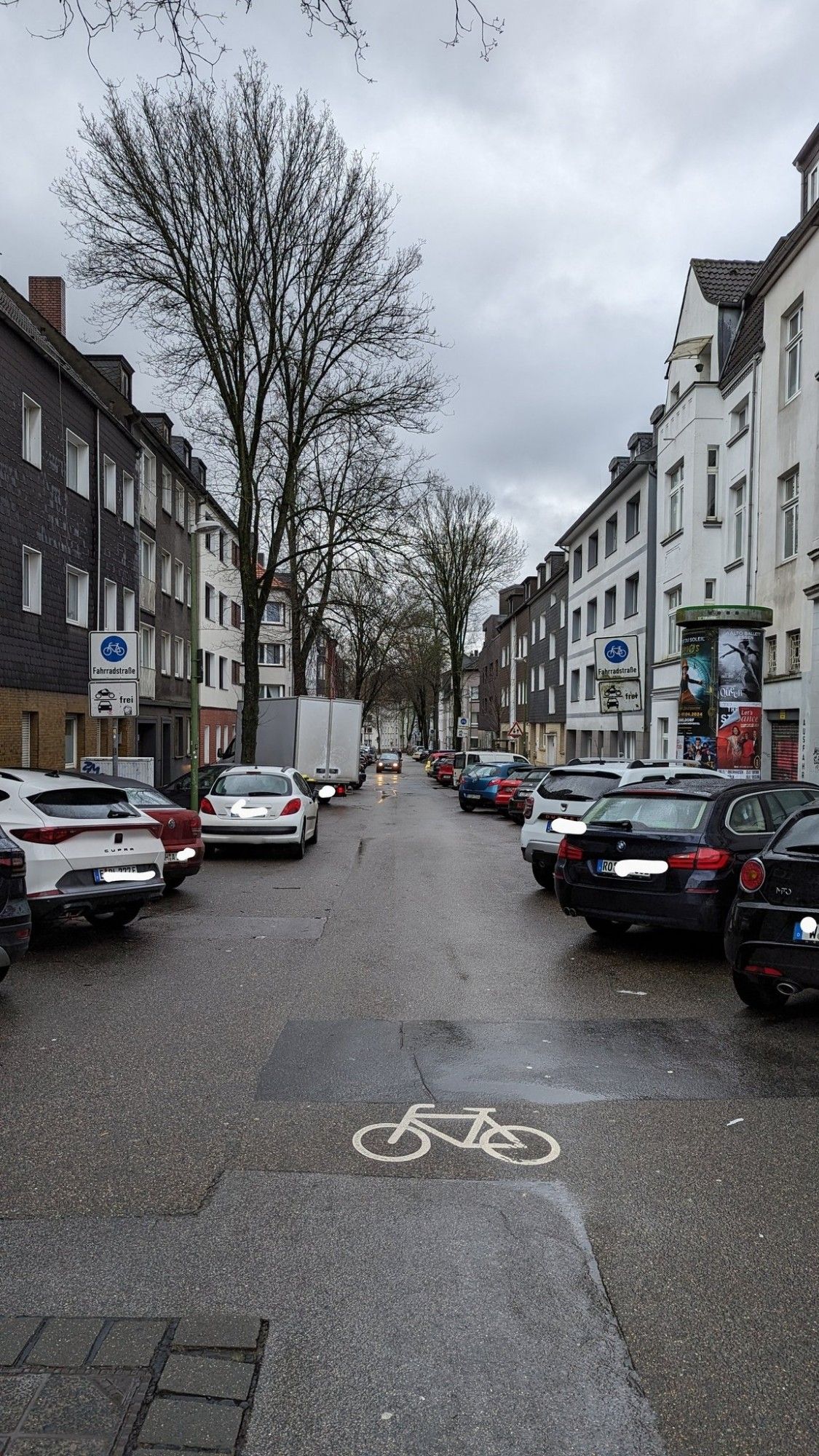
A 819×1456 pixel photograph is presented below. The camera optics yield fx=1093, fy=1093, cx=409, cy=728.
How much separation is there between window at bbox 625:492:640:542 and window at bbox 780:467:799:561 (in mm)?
12334

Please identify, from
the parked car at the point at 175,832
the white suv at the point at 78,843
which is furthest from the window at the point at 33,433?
the white suv at the point at 78,843

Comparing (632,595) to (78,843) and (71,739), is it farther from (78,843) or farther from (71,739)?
(78,843)

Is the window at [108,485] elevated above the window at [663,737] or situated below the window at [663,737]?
above

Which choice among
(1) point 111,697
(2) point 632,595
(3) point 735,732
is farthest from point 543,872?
(2) point 632,595

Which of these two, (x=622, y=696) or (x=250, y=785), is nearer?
(x=250, y=785)

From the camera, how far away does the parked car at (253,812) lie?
1742cm

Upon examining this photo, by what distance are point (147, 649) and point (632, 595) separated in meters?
15.7

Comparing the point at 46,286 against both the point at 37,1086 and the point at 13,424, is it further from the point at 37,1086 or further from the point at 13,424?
the point at 37,1086

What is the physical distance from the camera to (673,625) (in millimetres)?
29906

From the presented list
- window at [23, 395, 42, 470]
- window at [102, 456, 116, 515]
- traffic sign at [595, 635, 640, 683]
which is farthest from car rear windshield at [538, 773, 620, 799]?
window at [102, 456, 116, 515]

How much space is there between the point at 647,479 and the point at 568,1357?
31.4 meters

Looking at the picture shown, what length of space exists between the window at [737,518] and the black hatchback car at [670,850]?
1558 cm

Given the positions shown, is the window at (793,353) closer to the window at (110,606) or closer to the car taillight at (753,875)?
the car taillight at (753,875)

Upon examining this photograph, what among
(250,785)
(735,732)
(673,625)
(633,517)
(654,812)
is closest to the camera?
(654,812)
